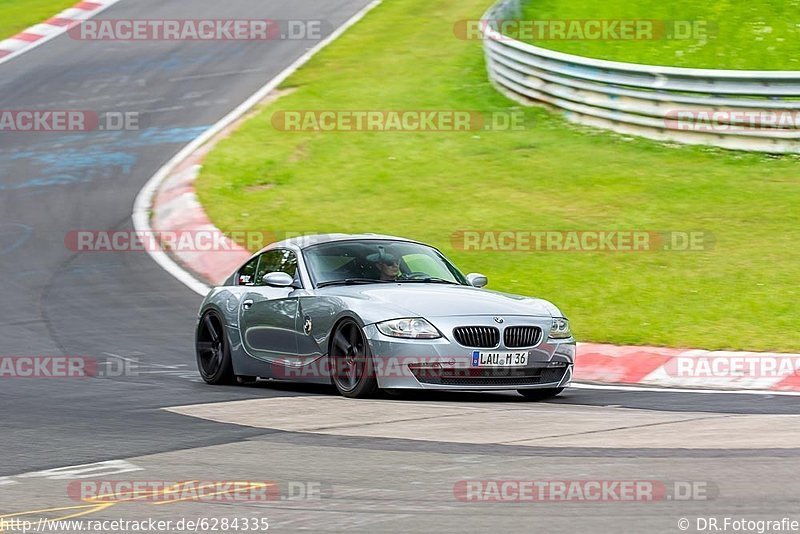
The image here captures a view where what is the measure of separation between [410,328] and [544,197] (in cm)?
870

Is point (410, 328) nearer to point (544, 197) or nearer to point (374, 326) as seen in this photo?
point (374, 326)

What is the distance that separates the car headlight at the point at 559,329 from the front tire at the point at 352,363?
1449 mm

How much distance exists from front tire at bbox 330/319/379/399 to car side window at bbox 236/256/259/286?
5.97 ft

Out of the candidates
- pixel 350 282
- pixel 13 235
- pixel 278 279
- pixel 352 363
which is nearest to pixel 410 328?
pixel 352 363

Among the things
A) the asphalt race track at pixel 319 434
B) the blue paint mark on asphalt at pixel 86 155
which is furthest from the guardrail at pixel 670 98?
the asphalt race track at pixel 319 434

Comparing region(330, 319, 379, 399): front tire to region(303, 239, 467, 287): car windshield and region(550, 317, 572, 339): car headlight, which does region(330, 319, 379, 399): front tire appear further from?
region(550, 317, 572, 339): car headlight

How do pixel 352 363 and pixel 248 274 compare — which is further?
pixel 248 274

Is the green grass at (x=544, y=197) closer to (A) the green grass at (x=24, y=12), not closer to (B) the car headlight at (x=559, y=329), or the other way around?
(B) the car headlight at (x=559, y=329)

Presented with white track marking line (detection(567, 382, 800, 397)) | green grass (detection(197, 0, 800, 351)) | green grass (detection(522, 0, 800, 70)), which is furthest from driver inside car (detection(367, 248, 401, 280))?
green grass (detection(522, 0, 800, 70))

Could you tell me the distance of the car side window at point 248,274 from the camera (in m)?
11.9

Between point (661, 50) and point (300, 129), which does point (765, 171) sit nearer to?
point (661, 50)

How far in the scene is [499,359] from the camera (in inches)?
388

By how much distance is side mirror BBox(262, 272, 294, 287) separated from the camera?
10.9 metres

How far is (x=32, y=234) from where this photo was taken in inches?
725
